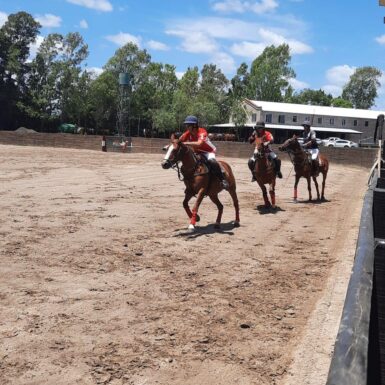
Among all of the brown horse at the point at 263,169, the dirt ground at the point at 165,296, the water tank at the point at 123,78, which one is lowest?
the dirt ground at the point at 165,296

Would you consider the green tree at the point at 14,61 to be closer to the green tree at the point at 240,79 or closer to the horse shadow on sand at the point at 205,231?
the green tree at the point at 240,79

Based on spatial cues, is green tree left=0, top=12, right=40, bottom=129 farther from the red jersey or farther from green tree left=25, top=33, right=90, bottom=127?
the red jersey

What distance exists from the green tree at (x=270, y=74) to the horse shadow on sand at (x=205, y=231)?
8379cm

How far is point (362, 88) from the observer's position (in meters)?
128

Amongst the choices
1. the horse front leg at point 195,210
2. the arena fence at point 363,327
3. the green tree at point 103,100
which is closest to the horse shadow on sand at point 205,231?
the horse front leg at point 195,210

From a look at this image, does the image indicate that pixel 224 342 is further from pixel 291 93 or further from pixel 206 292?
pixel 291 93

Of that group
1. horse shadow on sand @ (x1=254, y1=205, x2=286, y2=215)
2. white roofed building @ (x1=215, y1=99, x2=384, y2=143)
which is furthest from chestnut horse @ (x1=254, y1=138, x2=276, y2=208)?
white roofed building @ (x1=215, y1=99, x2=384, y2=143)

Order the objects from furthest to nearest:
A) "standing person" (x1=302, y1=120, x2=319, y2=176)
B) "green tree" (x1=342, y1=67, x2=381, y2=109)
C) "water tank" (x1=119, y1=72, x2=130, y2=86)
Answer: "green tree" (x1=342, y1=67, x2=381, y2=109)
"water tank" (x1=119, y1=72, x2=130, y2=86)
"standing person" (x1=302, y1=120, x2=319, y2=176)

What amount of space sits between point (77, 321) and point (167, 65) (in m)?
86.7

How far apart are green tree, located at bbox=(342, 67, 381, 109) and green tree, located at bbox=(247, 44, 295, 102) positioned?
38286 mm

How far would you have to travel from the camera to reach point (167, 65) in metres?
88.9

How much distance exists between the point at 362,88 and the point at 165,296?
13202 cm

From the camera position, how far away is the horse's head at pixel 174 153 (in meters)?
10.0

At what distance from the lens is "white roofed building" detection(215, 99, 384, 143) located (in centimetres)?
8050
